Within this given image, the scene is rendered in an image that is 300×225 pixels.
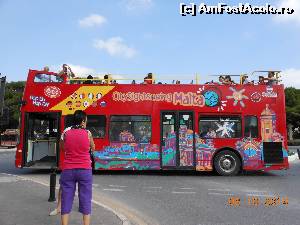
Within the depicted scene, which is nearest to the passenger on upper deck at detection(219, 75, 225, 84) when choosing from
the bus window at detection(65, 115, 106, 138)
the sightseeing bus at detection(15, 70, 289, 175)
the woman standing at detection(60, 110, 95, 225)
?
the sightseeing bus at detection(15, 70, 289, 175)

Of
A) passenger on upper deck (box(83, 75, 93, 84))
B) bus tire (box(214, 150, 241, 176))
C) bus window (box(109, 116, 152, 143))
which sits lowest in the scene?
bus tire (box(214, 150, 241, 176))

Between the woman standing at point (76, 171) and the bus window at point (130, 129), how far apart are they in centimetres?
823

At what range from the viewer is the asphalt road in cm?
728

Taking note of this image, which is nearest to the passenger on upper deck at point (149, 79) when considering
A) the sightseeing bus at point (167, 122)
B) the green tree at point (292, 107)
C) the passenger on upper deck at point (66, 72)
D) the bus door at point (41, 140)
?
the sightseeing bus at point (167, 122)

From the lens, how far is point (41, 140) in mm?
15008

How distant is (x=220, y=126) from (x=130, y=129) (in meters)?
3.09

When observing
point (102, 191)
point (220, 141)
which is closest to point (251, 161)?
point (220, 141)

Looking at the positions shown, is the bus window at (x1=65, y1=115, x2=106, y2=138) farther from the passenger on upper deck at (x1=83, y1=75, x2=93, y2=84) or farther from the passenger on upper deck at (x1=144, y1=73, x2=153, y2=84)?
the passenger on upper deck at (x1=144, y1=73, x2=153, y2=84)

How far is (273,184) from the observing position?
1215 cm

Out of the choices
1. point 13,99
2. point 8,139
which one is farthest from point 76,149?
point 13,99

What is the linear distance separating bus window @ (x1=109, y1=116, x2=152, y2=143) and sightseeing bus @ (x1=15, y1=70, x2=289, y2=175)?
3 centimetres

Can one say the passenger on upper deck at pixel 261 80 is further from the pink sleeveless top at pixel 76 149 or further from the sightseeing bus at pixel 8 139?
the sightseeing bus at pixel 8 139

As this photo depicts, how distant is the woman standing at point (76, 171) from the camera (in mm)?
5672

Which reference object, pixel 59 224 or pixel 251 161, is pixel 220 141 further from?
pixel 59 224
